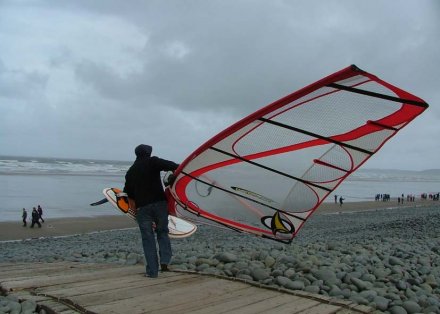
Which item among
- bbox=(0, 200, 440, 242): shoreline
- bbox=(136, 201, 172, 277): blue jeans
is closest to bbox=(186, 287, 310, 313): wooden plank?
bbox=(136, 201, 172, 277): blue jeans

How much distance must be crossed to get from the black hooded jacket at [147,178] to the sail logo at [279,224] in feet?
5.65

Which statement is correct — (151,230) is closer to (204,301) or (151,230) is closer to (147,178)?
(147,178)

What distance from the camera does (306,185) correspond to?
5.85 meters

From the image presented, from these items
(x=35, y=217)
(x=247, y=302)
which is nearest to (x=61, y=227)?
(x=35, y=217)

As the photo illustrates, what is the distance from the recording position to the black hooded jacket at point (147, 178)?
5.35 metres

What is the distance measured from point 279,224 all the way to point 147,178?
206cm

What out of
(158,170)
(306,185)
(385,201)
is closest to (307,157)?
(306,185)

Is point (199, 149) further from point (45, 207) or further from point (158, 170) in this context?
point (45, 207)

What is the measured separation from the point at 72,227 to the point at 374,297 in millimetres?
21010

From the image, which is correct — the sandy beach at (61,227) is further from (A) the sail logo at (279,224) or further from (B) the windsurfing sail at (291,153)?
(A) the sail logo at (279,224)

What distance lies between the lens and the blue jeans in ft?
17.1

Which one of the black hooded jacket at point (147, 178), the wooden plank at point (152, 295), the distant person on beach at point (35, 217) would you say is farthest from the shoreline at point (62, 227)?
the wooden plank at point (152, 295)

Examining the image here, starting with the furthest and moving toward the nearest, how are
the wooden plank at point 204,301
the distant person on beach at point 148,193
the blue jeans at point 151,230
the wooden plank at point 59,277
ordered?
Result: the distant person on beach at point 148,193 < the blue jeans at point 151,230 < the wooden plank at point 59,277 < the wooden plank at point 204,301

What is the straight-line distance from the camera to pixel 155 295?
14.3 ft
